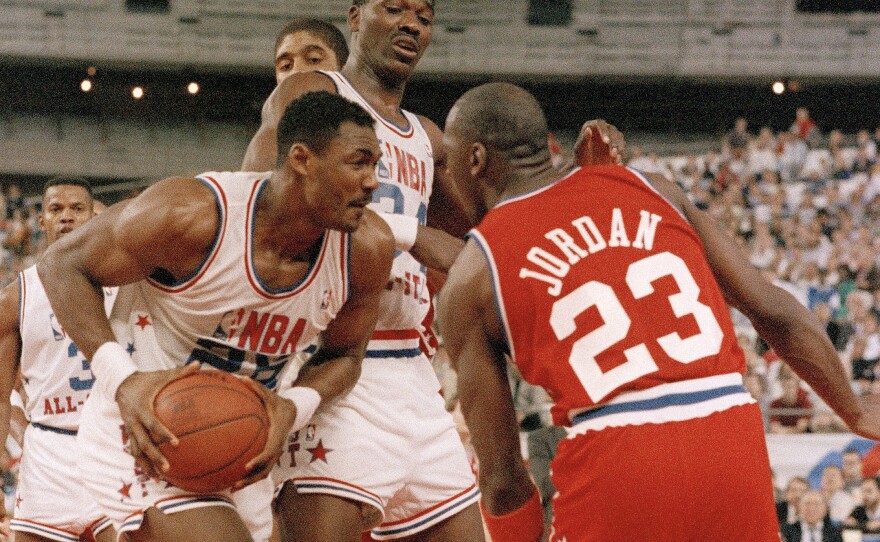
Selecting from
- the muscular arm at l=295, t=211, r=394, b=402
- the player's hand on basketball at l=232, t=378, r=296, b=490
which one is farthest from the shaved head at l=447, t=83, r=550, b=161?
the player's hand on basketball at l=232, t=378, r=296, b=490

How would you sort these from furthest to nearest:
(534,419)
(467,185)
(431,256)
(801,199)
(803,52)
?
(803,52)
(801,199)
(534,419)
(431,256)
(467,185)

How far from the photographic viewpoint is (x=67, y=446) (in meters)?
4.94

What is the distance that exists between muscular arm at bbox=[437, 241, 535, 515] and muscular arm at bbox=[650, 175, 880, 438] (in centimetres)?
59

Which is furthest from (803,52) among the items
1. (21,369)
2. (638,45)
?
(21,369)

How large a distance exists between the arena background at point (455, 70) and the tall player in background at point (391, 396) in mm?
17433

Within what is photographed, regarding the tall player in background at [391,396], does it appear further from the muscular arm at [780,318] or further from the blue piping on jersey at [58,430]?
A: the blue piping on jersey at [58,430]

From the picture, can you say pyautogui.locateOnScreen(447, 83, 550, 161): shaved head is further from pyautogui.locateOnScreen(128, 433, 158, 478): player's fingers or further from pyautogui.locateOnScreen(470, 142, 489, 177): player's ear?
pyautogui.locateOnScreen(128, 433, 158, 478): player's fingers

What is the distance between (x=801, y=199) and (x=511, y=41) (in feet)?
29.3

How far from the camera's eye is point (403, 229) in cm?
373

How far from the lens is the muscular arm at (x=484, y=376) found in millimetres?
2855

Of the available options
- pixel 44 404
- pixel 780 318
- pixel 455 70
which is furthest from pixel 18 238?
pixel 780 318

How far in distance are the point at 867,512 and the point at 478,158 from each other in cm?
636

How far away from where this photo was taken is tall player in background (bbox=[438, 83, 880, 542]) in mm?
2686

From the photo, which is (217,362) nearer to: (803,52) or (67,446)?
(67,446)
